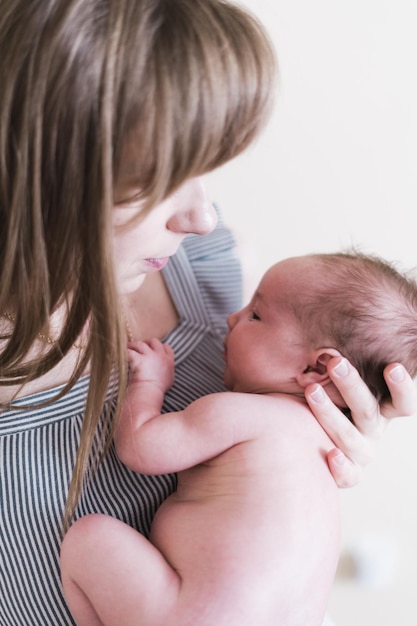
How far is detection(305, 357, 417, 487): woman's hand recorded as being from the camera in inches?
35.9

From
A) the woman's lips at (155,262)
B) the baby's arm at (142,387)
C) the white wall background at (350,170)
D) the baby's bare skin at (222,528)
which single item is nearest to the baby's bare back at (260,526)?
the baby's bare skin at (222,528)

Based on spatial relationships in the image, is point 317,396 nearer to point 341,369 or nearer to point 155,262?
point 341,369

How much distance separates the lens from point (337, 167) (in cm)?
134

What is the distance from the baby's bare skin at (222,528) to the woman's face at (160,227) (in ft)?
0.70

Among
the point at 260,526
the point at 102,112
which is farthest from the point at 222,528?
the point at 102,112

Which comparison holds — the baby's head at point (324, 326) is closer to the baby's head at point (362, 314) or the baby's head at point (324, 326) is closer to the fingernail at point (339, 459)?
the baby's head at point (362, 314)

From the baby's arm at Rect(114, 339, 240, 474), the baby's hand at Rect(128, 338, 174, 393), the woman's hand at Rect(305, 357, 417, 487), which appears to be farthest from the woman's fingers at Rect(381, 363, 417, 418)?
the baby's hand at Rect(128, 338, 174, 393)

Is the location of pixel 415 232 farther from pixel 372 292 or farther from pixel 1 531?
pixel 1 531

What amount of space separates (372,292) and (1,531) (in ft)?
2.02

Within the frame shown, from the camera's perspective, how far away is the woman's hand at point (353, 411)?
91 cm

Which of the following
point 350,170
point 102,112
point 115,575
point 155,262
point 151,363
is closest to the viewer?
point 102,112

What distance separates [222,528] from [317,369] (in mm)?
287

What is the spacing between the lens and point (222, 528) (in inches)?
31.9

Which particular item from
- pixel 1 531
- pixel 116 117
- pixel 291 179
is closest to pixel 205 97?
pixel 116 117
